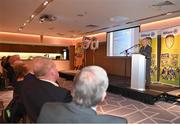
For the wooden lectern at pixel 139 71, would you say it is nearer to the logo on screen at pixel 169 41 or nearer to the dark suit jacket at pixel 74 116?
the logo on screen at pixel 169 41

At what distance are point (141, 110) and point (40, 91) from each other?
3367 mm

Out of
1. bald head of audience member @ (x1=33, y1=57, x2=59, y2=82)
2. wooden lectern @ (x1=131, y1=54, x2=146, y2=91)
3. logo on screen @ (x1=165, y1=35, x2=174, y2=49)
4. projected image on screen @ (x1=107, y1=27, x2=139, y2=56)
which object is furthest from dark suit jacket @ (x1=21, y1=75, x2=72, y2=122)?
projected image on screen @ (x1=107, y1=27, x2=139, y2=56)

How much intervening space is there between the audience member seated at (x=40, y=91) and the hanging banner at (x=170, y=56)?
17.8 ft

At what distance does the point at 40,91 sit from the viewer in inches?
67.4

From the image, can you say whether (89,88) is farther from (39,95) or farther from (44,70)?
(44,70)

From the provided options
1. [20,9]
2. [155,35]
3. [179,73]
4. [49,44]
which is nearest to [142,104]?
[179,73]

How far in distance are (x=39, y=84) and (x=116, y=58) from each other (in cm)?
799

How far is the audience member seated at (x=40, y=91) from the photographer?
1.67 meters

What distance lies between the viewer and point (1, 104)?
15.0ft

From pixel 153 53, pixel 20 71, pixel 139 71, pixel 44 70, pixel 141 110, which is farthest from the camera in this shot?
pixel 153 53

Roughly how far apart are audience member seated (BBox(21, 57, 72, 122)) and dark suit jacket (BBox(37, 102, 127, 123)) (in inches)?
17.4

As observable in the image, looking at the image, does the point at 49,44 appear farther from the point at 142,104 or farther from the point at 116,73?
the point at 142,104

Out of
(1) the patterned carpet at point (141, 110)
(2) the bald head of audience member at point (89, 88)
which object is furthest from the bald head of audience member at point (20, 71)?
(1) the patterned carpet at point (141, 110)

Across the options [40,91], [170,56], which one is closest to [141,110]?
[170,56]
